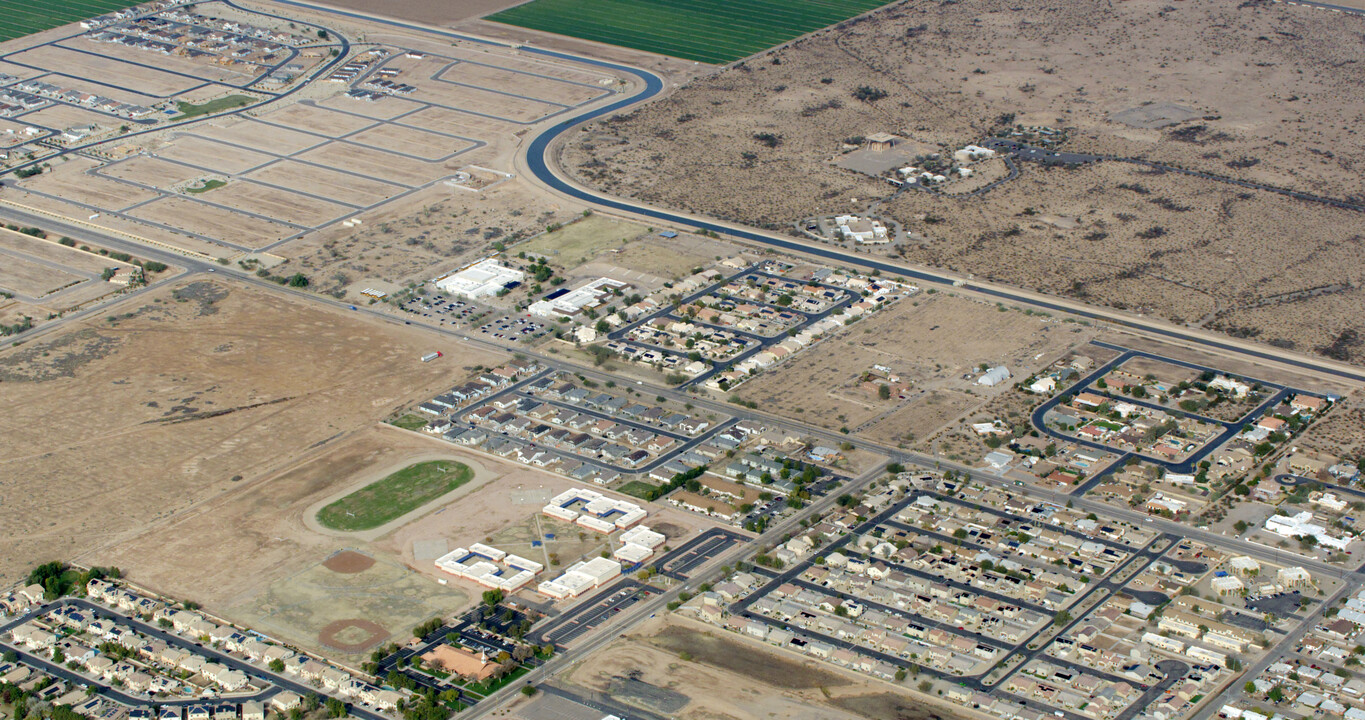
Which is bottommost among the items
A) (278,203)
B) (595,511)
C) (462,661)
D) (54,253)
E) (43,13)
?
(462,661)

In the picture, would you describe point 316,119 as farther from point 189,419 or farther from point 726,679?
point 726,679

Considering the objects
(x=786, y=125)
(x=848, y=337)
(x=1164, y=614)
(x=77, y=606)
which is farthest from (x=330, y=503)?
(x=786, y=125)

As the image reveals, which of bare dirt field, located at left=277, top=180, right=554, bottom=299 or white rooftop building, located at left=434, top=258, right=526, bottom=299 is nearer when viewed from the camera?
white rooftop building, located at left=434, top=258, right=526, bottom=299

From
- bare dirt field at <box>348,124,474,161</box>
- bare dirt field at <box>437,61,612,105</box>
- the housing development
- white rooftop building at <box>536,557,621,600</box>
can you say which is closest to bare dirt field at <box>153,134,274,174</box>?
the housing development

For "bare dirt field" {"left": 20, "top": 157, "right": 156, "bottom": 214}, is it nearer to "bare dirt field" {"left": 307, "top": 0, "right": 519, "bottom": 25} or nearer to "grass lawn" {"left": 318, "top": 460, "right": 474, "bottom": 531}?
"grass lawn" {"left": 318, "top": 460, "right": 474, "bottom": 531}

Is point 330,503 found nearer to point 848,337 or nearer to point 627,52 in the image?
point 848,337

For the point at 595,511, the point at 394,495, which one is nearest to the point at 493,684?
the point at 595,511
